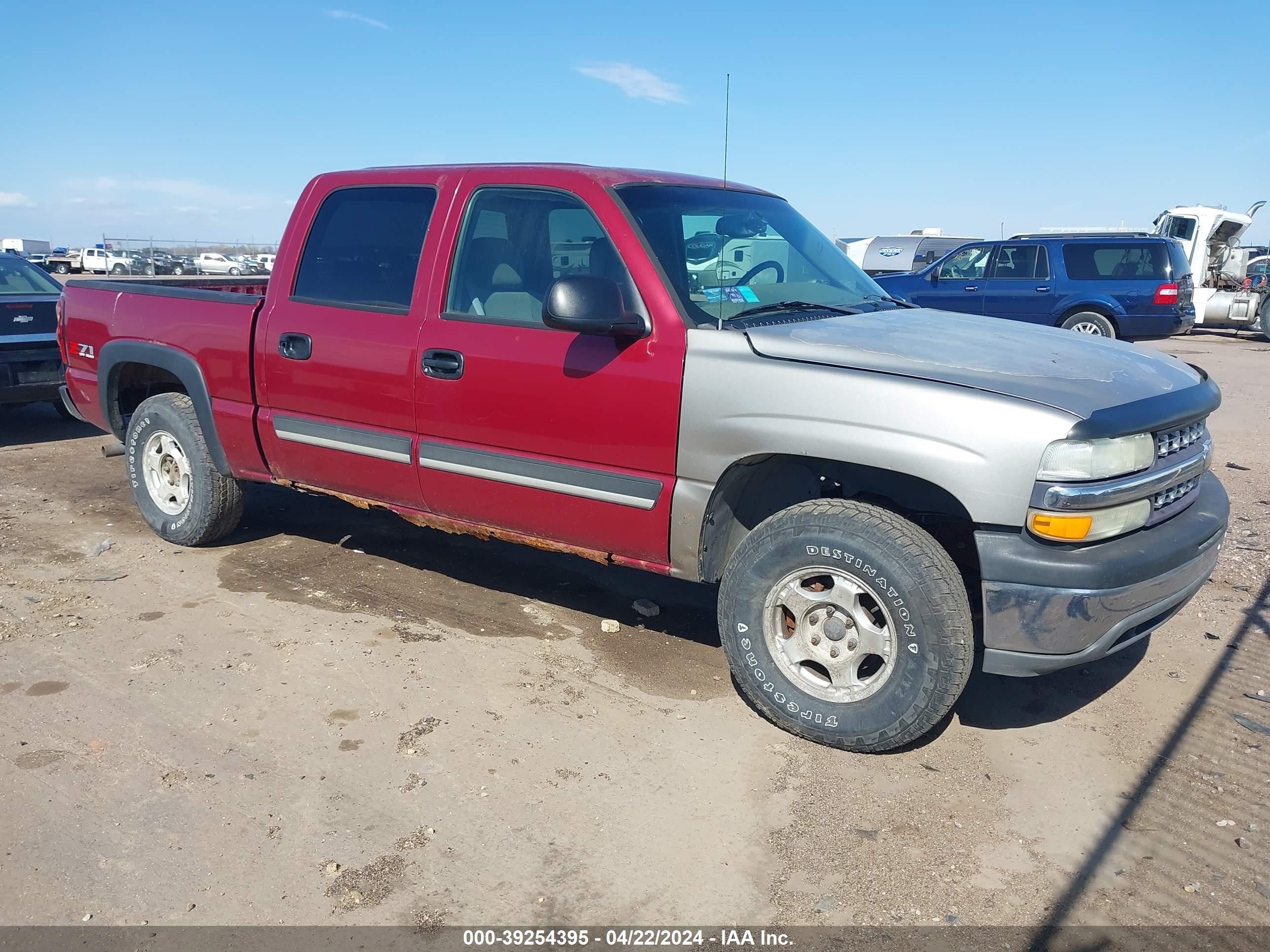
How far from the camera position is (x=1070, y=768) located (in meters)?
3.39

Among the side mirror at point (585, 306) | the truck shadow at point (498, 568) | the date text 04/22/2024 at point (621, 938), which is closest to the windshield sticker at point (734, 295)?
the side mirror at point (585, 306)

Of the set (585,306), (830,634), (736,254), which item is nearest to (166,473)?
(585,306)

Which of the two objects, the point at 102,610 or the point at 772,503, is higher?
the point at 772,503

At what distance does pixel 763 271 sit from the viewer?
410 cm

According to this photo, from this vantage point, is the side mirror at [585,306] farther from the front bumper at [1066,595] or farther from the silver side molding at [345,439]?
the front bumper at [1066,595]

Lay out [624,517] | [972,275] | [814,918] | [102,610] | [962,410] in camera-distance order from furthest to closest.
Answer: [972,275]
[102,610]
[624,517]
[962,410]
[814,918]

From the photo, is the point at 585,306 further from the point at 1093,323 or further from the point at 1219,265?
the point at 1219,265

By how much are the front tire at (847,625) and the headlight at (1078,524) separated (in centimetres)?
33

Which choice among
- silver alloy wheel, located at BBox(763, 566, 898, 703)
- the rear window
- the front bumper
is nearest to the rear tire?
the rear window

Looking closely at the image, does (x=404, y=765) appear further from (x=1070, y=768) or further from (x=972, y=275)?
(x=972, y=275)

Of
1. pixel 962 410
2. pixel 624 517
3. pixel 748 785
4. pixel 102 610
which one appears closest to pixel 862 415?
pixel 962 410

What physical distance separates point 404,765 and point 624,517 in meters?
1.19

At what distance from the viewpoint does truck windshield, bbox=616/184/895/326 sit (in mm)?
3760

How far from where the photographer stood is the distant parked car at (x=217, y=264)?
3919cm
